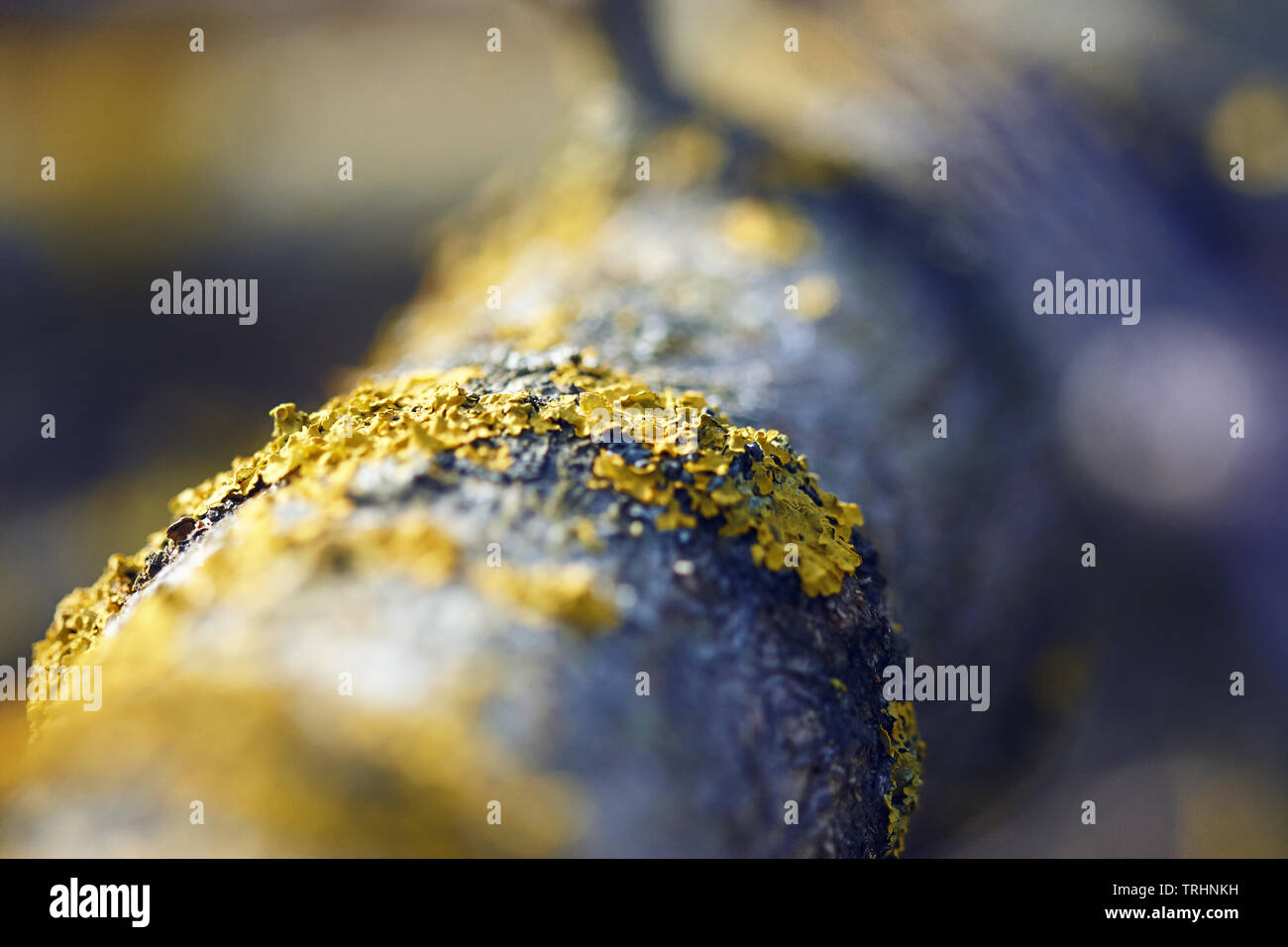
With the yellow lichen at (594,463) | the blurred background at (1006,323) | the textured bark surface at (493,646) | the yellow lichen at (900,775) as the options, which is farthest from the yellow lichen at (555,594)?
the blurred background at (1006,323)

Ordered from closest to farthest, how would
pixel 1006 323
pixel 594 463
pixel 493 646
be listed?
pixel 493 646, pixel 594 463, pixel 1006 323

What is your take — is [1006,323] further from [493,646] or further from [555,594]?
[493,646]

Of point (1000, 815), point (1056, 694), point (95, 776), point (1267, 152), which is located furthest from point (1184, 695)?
point (95, 776)

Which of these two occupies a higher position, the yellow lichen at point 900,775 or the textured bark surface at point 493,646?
the textured bark surface at point 493,646

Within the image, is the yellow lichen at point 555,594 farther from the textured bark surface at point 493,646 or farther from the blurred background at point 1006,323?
the blurred background at point 1006,323

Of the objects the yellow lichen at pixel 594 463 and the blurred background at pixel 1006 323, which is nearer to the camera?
the yellow lichen at pixel 594 463

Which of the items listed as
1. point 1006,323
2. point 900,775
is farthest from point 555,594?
point 1006,323

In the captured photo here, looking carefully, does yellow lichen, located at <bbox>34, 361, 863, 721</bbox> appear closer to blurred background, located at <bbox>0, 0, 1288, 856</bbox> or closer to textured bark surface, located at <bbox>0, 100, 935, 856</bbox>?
textured bark surface, located at <bbox>0, 100, 935, 856</bbox>

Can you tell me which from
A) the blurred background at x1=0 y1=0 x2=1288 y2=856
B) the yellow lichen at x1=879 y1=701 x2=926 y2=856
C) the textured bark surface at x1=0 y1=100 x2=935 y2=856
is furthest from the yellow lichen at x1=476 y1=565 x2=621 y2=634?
the blurred background at x1=0 y1=0 x2=1288 y2=856
